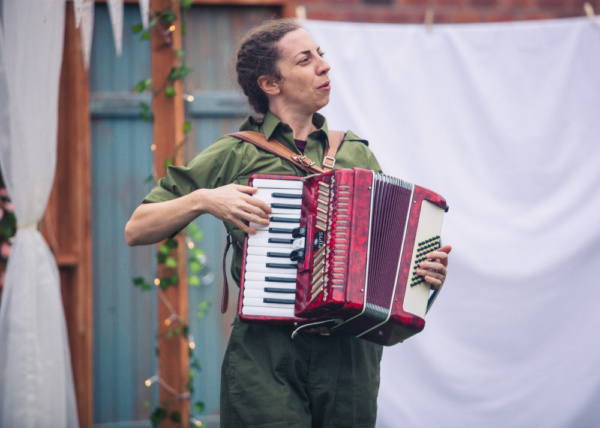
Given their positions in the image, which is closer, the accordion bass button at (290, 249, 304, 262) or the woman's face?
the accordion bass button at (290, 249, 304, 262)

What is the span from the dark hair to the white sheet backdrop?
1.45 m

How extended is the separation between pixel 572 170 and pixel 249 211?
2.56 metres

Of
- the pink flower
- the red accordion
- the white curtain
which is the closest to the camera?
the red accordion

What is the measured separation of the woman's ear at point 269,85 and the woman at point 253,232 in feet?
0.05

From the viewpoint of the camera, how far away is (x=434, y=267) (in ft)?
7.66

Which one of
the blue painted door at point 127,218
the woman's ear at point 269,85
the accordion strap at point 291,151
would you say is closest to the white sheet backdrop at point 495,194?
the blue painted door at point 127,218

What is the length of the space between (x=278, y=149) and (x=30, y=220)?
1.56 m

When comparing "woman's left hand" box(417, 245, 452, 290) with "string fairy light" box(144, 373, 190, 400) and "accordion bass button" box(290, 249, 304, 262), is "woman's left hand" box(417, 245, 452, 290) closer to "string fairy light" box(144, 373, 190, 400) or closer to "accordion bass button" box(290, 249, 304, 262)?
"accordion bass button" box(290, 249, 304, 262)

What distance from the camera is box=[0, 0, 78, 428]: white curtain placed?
3334 millimetres

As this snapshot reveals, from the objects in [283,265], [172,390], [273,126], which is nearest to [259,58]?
[273,126]

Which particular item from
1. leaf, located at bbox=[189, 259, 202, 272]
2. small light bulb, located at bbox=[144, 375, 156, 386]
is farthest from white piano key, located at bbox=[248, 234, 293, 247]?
small light bulb, located at bbox=[144, 375, 156, 386]

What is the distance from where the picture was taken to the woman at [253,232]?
2.28 metres

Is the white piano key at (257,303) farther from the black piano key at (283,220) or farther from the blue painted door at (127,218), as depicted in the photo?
the blue painted door at (127,218)

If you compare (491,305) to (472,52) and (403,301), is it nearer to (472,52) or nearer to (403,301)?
(472,52)
